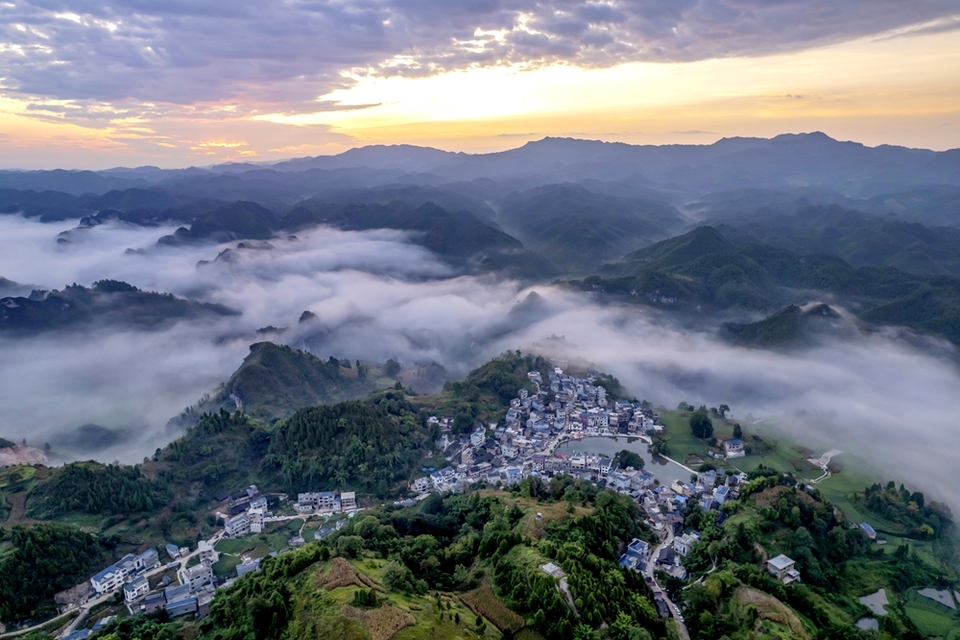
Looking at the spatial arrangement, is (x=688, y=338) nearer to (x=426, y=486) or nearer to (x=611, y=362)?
(x=611, y=362)

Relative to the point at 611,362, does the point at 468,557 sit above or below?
above

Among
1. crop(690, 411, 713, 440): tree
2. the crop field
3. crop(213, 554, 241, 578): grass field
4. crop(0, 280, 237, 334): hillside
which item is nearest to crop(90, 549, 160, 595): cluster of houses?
crop(213, 554, 241, 578): grass field

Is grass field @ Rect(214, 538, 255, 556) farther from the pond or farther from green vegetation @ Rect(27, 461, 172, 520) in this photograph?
the pond

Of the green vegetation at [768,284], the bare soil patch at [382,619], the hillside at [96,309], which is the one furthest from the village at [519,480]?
the hillside at [96,309]

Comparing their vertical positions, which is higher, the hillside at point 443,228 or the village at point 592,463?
the hillside at point 443,228

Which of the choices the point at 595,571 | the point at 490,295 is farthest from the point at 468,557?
the point at 490,295

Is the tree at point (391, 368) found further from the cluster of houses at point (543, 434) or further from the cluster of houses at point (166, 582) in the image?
the cluster of houses at point (166, 582)

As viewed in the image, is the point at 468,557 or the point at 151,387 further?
the point at 151,387
